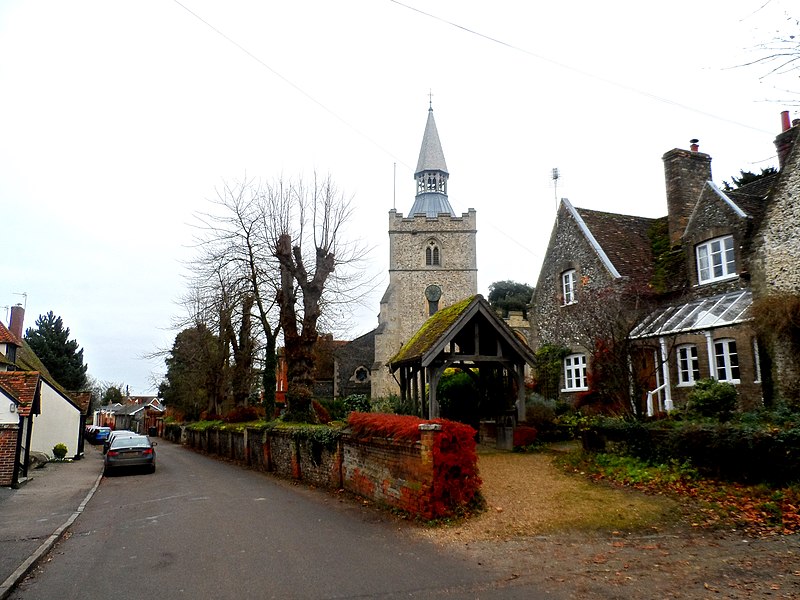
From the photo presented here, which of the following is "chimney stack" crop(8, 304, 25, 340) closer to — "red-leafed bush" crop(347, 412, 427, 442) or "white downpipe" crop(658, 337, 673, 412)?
"red-leafed bush" crop(347, 412, 427, 442)

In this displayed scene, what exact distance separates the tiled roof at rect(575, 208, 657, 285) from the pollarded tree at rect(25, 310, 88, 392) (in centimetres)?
5270

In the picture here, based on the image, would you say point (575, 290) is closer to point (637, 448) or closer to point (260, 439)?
point (637, 448)

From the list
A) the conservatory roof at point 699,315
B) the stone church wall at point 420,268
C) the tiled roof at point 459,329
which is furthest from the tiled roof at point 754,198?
the stone church wall at point 420,268

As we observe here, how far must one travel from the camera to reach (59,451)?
27.4 metres

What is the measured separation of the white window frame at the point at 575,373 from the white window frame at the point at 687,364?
374 centimetres

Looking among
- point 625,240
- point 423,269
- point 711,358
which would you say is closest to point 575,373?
point 625,240

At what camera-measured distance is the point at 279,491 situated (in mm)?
14141

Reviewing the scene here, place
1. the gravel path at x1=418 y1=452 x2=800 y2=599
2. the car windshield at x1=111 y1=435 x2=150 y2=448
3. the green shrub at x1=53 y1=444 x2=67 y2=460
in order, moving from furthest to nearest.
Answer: the green shrub at x1=53 y1=444 x2=67 y2=460
the car windshield at x1=111 y1=435 x2=150 y2=448
the gravel path at x1=418 y1=452 x2=800 y2=599

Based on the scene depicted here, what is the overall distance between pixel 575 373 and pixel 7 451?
1858 centimetres

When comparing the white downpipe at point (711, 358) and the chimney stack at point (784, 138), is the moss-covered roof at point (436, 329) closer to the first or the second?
the white downpipe at point (711, 358)

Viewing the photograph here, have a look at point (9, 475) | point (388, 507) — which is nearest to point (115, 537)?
point (388, 507)

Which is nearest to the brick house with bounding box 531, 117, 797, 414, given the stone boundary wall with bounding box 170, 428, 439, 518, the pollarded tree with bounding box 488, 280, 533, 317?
the stone boundary wall with bounding box 170, 428, 439, 518

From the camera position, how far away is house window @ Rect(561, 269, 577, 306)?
76.0 feet

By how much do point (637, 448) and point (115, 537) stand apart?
32.4ft
